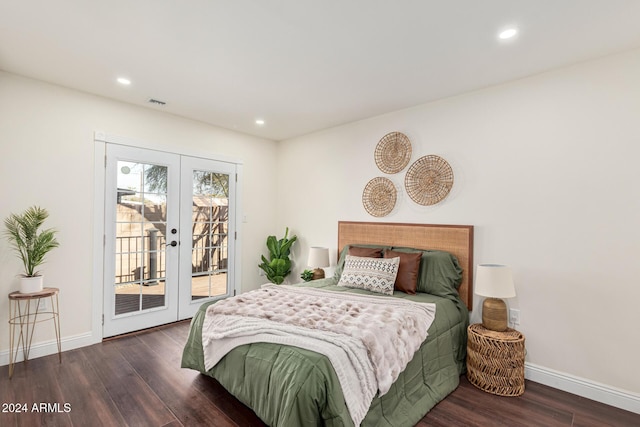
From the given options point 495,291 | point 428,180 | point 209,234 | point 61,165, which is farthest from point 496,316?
point 61,165

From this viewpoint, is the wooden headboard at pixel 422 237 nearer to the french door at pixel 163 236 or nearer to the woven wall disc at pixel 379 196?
the woven wall disc at pixel 379 196

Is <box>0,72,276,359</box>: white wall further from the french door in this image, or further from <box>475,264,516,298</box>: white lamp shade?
<box>475,264,516,298</box>: white lamp shade

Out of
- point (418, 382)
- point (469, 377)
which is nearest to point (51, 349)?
point (418, 382)

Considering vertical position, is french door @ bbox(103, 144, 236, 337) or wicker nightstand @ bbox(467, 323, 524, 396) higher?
french door @ bbox(103, 144, 236, 337)

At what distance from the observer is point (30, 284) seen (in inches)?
108

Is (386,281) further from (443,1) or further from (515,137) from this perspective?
(443,1)

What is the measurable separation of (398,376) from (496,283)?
1.12m

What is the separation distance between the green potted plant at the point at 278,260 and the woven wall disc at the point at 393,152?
1.80 metres

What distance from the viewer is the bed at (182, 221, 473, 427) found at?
1.63m

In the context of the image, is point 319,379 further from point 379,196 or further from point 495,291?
point 379,196

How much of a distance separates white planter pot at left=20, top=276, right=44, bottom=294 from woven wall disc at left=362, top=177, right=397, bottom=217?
3.34 m

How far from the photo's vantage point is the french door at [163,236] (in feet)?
11.6

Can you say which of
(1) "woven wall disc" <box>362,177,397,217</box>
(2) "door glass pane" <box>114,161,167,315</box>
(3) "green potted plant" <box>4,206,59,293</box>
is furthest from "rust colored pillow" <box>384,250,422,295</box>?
(3) "green potted plant" <box>4,206,59,293</box>

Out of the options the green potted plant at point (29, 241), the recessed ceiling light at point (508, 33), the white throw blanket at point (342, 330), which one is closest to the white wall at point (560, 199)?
the recessed ceiling light at point (508, 33)
